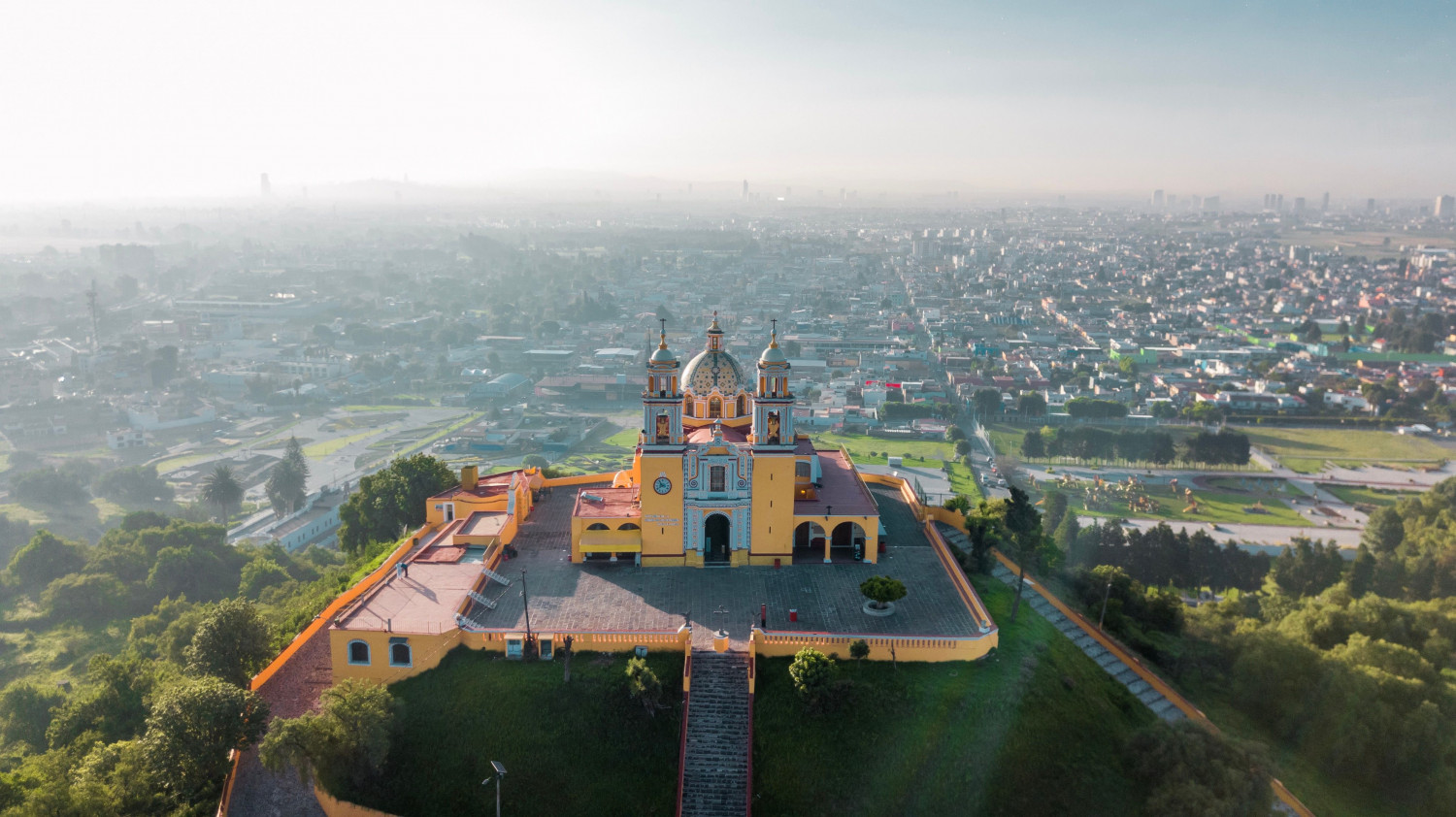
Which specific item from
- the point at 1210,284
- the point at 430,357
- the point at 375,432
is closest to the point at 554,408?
the point at 375,432

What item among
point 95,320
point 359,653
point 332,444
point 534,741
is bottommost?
point 332,444

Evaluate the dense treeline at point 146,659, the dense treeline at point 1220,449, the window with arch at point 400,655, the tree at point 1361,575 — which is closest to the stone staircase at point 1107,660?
the window with arch at point 400,655

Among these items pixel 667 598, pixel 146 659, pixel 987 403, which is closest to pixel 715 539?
pixel 667 598

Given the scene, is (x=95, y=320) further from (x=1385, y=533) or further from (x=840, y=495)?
(x=1385, y=533)

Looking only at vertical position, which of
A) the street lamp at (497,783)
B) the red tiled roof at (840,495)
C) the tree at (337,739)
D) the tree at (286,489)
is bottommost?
the tree at (286,489)

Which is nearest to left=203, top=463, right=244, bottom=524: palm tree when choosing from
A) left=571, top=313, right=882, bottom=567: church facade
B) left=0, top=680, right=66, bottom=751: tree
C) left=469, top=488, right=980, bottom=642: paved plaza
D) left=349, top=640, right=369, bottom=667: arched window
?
left=0, top=680, right=66, bottom=751: tree

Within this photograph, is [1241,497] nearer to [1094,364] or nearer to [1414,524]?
[1414,524]

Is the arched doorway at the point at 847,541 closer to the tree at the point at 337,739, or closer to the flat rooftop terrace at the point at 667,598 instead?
the flat rooftop terrace at the point at 667,598
